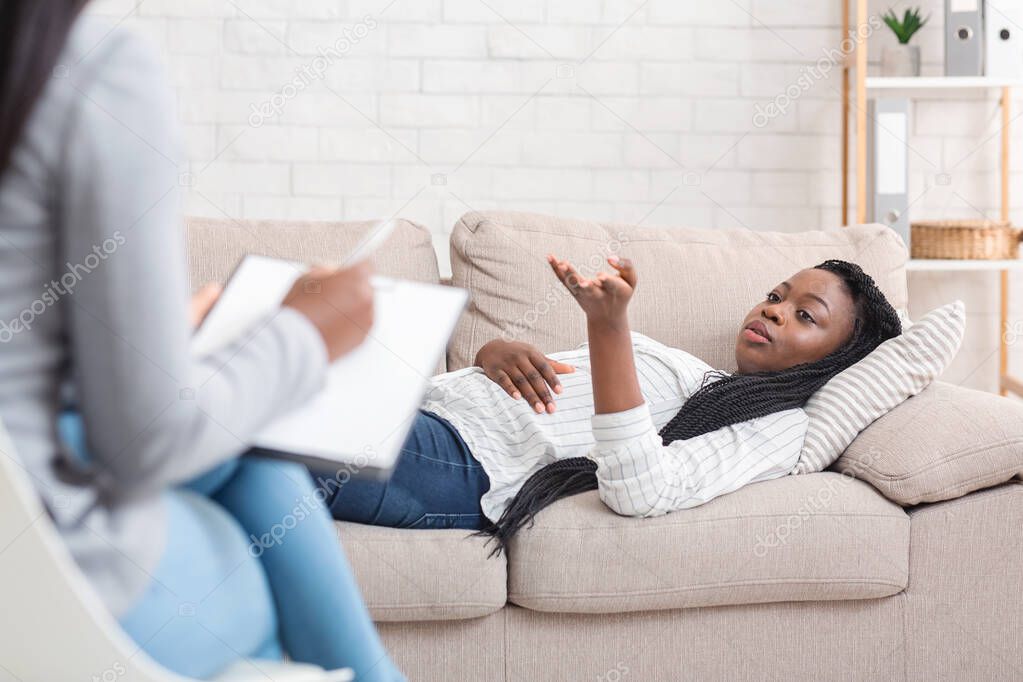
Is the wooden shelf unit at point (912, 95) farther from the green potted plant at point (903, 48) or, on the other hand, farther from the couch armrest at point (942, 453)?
the couch armrest at point (942, 453)

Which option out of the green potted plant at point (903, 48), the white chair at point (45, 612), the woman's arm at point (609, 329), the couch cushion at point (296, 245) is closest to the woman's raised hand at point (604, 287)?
the woman's arm at point (609, 329)

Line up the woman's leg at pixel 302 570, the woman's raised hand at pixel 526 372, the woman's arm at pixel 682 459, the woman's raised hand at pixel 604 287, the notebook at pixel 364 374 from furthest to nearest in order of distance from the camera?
the woman's raised hand at pixel 526 372 → the woman's arm at pixel 682 459 → the woman's raised hand at pixel 604 287 → the woman's leg at pixel 302 570 → the notebook at pixel 364 374

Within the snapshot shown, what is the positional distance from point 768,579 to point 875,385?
0.41 metres

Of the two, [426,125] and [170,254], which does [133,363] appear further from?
[426,125]

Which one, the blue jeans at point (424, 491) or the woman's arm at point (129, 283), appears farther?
the blue jeans at point (424, 491)

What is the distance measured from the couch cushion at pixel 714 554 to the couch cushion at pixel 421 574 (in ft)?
0.20

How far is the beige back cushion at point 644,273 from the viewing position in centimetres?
210

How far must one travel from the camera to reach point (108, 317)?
55 cm

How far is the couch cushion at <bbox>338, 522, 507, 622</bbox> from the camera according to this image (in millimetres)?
1571

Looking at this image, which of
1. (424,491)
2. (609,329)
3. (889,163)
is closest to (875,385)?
(609,329)

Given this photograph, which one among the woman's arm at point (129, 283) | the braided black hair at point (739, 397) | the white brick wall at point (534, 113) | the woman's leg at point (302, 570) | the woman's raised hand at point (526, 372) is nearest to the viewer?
the woman's arm at point (129, 283)

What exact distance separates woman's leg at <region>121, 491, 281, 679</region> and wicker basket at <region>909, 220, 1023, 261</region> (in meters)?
2.40

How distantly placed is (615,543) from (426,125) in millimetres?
1627

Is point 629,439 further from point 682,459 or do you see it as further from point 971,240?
point 971,240
